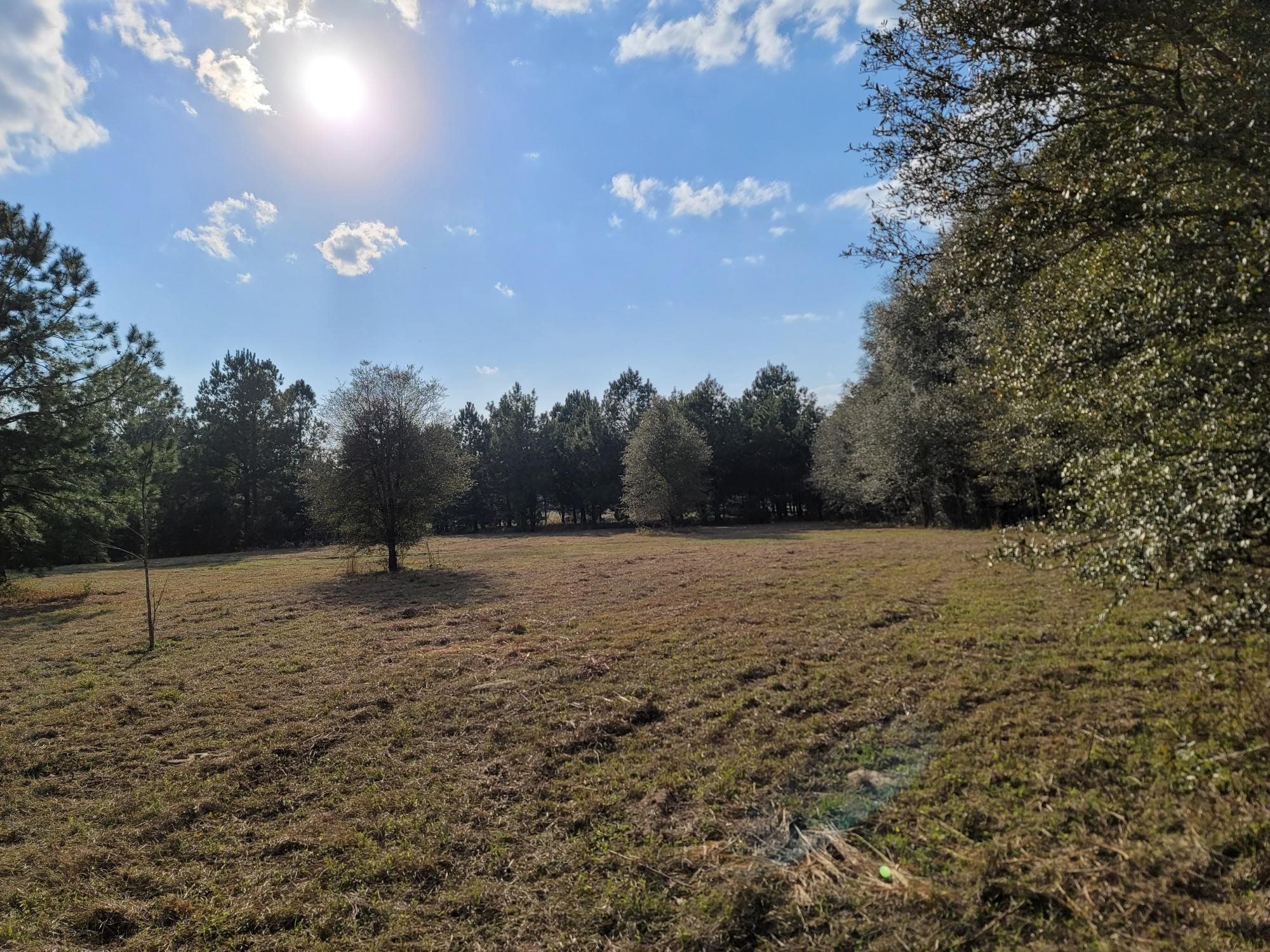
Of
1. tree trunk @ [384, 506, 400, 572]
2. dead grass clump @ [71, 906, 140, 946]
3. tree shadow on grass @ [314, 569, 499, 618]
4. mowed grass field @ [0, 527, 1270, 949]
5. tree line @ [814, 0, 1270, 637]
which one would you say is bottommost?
dead grass clump @ [71, 906, 140, 946]

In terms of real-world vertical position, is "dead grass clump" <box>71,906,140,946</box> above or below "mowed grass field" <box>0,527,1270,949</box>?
below

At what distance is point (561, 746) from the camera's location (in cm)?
562

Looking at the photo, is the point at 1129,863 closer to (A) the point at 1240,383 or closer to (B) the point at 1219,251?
(A) the point at 1240,383

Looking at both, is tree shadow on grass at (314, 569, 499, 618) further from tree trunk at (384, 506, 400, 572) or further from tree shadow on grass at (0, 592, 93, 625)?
tree shadow on grass at (0, 592, 93, 625)

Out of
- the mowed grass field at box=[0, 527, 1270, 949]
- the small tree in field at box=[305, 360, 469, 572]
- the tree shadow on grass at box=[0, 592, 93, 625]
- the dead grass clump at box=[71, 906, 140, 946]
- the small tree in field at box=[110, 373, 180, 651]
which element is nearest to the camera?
the mowed grass field at box=[0, 527, 1270, 949]

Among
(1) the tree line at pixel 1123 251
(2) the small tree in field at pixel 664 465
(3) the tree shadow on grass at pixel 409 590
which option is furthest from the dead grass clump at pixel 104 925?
(2) the small tree in field at pixel 664 465

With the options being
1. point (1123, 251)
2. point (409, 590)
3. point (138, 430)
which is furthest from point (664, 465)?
point (1123, 251)

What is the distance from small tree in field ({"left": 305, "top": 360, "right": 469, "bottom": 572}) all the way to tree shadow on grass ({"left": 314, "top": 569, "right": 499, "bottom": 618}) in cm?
180

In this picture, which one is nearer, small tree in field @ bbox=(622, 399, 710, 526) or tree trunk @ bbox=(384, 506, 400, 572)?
tree trunk @ bbox=(384, 506, 400, 572)

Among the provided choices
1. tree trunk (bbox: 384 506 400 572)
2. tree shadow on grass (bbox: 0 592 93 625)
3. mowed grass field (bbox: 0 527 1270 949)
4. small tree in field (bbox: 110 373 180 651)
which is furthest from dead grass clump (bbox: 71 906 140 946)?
tree trunk (bbox: 384 506 400 572)

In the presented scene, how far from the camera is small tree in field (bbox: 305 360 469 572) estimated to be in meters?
21.5

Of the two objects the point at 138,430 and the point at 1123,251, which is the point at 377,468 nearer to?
the point at 138,430

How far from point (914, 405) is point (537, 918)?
2840 cm

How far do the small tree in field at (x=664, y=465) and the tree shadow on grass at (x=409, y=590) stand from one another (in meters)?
23.9
